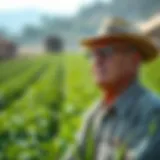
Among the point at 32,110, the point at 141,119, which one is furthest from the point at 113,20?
the point at 32,110

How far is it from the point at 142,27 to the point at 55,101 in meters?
0.54

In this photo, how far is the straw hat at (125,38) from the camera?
1.33m

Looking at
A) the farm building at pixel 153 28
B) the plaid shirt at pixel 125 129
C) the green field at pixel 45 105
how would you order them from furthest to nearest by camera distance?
the green field at pixel 45 105 → the farm building at pixel 153 28 → the plaid shirt at pixel 125 129

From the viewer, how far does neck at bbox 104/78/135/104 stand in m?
1.35

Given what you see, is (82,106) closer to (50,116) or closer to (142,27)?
(50,116)

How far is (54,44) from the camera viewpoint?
1745 millimetres

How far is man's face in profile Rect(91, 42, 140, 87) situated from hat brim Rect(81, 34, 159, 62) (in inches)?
0.6

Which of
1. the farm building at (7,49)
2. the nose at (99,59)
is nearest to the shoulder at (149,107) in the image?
the nose at (99,59)

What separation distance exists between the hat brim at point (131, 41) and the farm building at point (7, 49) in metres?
0.45

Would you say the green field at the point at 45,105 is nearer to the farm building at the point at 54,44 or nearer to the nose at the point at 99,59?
the farm building at the point at 54,44

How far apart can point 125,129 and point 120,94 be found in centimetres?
8

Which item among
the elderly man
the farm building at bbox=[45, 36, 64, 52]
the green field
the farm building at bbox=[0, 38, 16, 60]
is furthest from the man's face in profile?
the farm building at bbox=[0, 38, 16, 60]

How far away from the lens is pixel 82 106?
166 centimetres

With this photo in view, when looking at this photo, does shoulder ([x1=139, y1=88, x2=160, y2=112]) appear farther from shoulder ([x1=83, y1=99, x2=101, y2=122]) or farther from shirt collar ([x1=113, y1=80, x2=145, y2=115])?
shoulder ([x1=83, y1=99, x2=101, y2=122])
